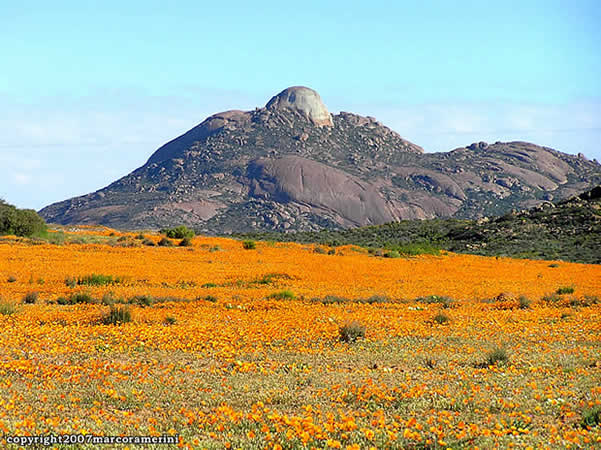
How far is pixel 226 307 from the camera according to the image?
68.7 ft

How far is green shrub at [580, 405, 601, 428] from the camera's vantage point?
7.80m

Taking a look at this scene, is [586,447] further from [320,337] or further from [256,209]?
[256,209]

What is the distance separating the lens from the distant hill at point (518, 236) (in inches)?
2264

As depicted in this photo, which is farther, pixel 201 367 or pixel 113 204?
pixel 113 204

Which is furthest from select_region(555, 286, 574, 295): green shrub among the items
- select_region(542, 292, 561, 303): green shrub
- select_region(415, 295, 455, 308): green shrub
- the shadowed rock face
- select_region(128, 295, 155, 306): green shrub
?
the shadowed rock face

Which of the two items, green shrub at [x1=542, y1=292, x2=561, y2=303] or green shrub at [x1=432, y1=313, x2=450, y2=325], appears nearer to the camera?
green shrub at [x1=432, y1=313, x2=450, y2=325]

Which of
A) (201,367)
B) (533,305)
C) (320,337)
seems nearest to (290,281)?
(533,305)

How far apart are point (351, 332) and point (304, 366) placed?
3283 mm

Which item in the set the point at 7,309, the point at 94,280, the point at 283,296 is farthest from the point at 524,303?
the point at 94,280

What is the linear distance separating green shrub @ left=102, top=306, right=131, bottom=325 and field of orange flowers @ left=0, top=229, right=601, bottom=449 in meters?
0.21

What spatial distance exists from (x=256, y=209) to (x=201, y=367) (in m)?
165

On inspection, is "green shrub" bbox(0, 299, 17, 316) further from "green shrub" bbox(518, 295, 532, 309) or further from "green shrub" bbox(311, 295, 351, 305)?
"green shrub" bbox(518, 295, 532, 309)

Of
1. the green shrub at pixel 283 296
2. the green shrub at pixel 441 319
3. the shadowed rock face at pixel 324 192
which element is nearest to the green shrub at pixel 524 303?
the green shrub at pixel 441 319

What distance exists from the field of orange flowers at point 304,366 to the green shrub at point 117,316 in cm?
21
